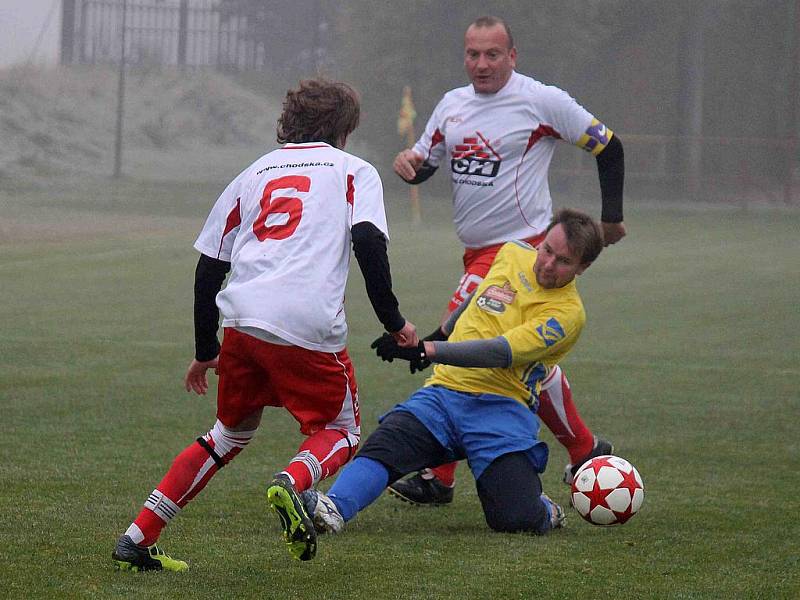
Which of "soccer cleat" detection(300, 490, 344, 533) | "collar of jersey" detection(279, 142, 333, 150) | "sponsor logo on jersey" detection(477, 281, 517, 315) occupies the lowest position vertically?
"soccer cleat" detection(300, 490, 344, 533)

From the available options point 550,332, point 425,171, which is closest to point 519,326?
point 550,332

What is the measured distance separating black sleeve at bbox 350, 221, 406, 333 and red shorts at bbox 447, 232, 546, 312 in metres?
1.90

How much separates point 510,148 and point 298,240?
263cm

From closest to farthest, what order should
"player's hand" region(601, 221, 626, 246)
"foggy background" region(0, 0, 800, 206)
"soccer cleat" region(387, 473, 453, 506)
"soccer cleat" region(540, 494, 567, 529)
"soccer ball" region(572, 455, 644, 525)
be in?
"soccer ball" region(572, 455, 644, 525), "soccer cleat" region(540, 494, 567, 529), "soccer cleat" region(387, 473, 453, 506), "player's hand" region(601, 221, 626, 246), "foggy background" region(0, 0, 800, 206)

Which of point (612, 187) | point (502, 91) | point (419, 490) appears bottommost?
point (419, 490)

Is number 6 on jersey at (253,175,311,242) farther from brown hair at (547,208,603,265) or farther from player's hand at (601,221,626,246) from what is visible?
player's hand at (601,221,626,246)

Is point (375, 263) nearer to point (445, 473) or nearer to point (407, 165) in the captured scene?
point (445, 473)

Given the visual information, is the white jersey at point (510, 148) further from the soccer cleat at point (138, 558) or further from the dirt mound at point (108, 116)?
the dirt mound at point (108, 116)

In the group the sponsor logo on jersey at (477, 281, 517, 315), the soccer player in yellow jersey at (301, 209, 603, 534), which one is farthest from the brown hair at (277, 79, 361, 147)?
the sponsor logo on jersey at (477, 281, 517, 315)

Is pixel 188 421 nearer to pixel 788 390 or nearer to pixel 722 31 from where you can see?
pixel 788 390

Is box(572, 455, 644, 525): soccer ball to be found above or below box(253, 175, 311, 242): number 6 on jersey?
below

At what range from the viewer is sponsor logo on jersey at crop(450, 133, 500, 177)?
6.98 m

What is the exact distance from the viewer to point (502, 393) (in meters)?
5.77

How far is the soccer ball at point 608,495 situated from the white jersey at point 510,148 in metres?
1.77
